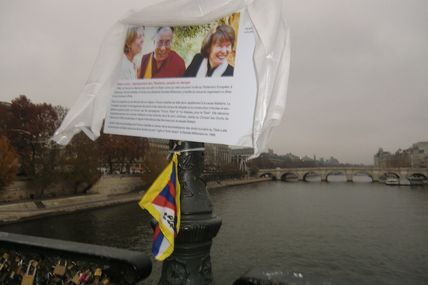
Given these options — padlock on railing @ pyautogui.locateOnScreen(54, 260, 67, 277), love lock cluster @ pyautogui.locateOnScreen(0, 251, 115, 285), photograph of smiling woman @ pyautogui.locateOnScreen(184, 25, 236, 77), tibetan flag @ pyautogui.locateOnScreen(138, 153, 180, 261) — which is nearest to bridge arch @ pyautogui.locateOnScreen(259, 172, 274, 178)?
love lock cluster @ pyautogui.locateOnScreen(0, 251, 115, 285)

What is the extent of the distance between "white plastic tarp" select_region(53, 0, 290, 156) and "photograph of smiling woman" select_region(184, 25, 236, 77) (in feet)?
0.35

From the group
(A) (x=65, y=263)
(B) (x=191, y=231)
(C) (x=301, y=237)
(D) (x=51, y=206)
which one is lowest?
(C) (x=301, y=237)

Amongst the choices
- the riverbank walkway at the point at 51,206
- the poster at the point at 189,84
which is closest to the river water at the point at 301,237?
the riverbank walkway at the point at 51,206

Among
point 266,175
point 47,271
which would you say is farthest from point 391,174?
point 47,271

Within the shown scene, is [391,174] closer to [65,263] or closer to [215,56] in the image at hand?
[65,263]

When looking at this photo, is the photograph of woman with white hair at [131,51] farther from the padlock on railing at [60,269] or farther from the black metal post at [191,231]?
the padlock on railing at [60,269]

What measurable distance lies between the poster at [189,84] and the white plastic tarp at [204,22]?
5 cm

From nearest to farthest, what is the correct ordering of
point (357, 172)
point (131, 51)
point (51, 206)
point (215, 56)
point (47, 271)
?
point (215, 56) < point (131, 51) < point (47, 271) < point (51, 206) < point (357, 172)

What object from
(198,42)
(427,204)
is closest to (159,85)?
(198,42)

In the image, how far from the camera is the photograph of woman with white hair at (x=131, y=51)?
2.35m

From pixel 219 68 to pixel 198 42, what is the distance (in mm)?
265

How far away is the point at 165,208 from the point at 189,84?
2.40ft

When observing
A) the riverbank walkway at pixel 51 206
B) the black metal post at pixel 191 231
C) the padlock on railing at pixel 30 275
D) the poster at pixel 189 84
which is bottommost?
the riverbank walkway at pixel 51 206

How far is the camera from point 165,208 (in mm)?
2010
